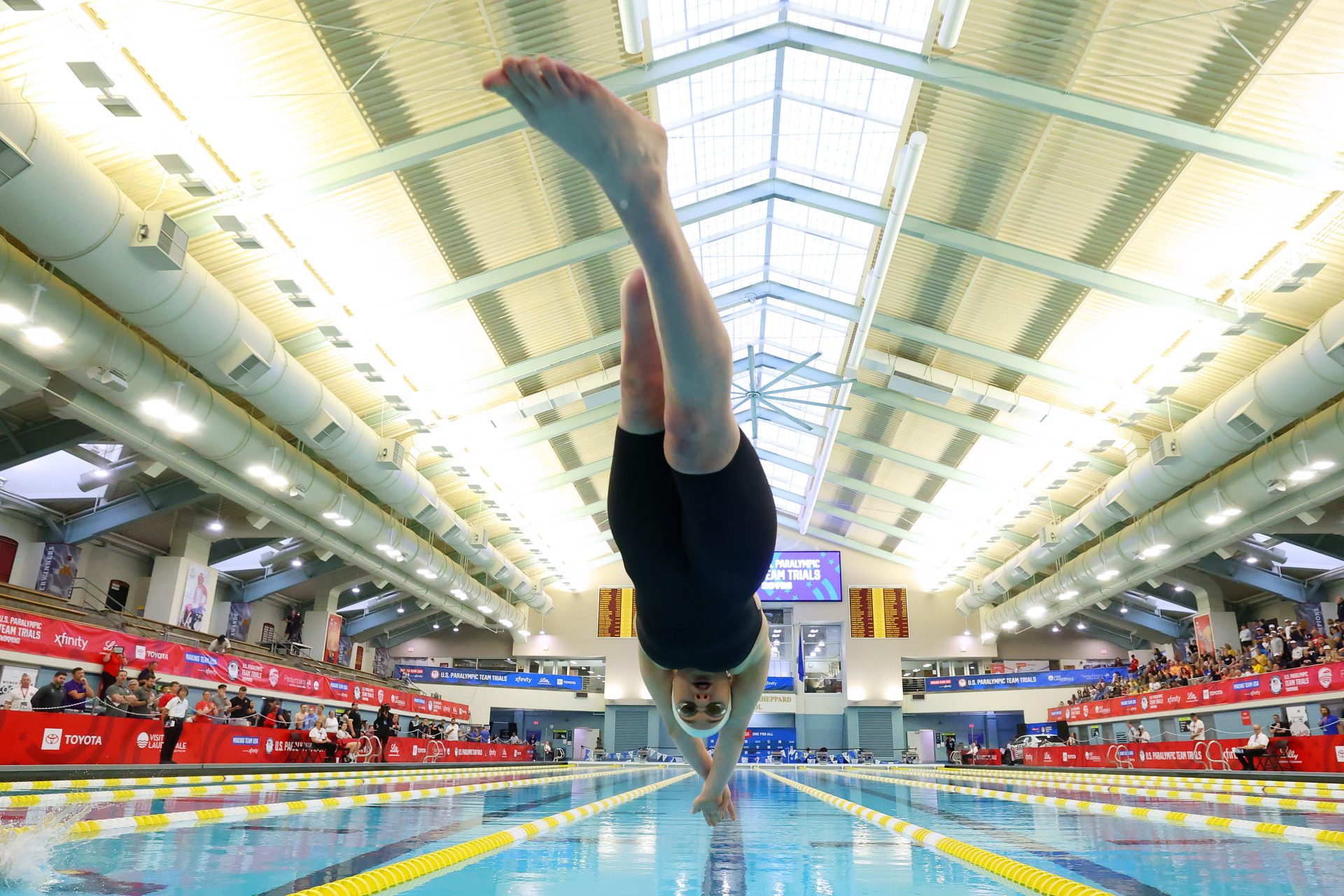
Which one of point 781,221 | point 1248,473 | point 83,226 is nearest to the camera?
point 83,226

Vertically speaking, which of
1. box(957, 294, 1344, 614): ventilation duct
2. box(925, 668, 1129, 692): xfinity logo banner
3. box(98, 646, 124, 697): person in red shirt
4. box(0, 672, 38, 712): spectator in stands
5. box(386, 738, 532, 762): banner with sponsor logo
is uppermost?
box(957, 294, 1344, 614): ventilation duct

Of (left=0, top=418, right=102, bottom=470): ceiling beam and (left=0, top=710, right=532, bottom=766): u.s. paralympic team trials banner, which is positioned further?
(left=0, top=418, right=102, bottom=470): ceiling beam

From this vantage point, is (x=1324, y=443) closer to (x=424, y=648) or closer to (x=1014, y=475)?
(x=1014, y=475)

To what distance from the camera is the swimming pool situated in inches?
135

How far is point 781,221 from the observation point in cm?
1756

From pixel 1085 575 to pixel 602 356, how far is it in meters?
14.8

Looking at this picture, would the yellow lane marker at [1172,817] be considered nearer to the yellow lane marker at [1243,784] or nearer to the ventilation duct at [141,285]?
the yellow lane marker at [1243,784]

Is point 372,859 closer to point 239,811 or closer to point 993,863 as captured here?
point 993,863

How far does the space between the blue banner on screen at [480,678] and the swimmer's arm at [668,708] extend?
104 feet

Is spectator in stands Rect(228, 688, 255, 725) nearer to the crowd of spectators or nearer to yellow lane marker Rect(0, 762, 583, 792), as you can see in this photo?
yellow lane marker Rect(0, 762, 583, 792)

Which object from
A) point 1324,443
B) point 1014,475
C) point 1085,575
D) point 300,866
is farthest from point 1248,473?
point 300,866

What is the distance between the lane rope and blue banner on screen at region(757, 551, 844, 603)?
14112 millimetres

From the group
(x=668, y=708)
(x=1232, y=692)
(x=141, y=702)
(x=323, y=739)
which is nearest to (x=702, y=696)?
(x=668, y=708)

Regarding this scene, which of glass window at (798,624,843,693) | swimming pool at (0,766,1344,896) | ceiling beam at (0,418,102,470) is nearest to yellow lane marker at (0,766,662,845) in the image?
swimming pool at (0,766,1344,896)
